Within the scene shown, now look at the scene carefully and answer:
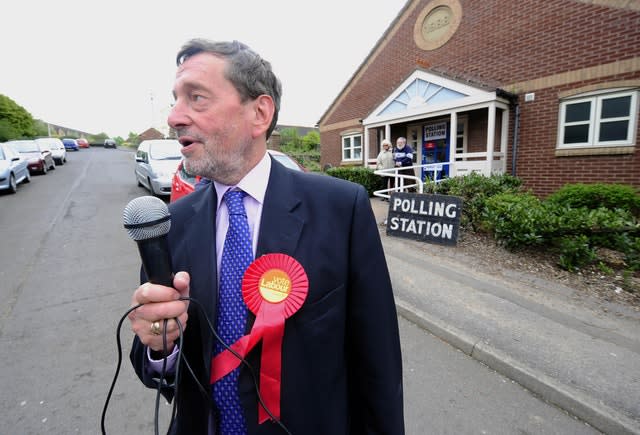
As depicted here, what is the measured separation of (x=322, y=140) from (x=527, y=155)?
10410mm

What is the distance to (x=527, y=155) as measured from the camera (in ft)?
32.1

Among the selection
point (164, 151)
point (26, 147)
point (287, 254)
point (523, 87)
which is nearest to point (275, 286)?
point (287, 254)

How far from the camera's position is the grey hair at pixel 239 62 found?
1.31 metres

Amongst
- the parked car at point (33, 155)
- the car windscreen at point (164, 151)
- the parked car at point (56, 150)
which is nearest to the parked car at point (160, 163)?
the car windscreen at point (164, 151)

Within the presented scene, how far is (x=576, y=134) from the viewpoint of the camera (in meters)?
8.81

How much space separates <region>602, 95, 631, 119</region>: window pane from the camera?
26.2 feet

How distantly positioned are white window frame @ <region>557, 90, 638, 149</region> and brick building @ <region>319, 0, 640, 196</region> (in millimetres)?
21

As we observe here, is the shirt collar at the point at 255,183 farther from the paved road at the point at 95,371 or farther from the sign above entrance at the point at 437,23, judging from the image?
the sign above entrance at the point at 437,23

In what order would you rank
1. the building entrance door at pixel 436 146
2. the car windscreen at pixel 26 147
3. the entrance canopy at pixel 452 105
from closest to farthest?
1. the entrance canopy at pixel 452 105
2. the building entrance door at pixel 436 146
3. the car windscreen at pixel 26 147

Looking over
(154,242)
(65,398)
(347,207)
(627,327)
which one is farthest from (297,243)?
(627,327)

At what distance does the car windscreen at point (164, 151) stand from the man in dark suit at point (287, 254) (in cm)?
927

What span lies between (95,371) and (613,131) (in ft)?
37.1

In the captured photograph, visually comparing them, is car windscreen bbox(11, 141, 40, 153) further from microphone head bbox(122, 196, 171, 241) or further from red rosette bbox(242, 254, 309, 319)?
red rosette bbox(242, 254, 309, 319)

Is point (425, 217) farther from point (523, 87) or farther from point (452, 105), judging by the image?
point (523, 87)
